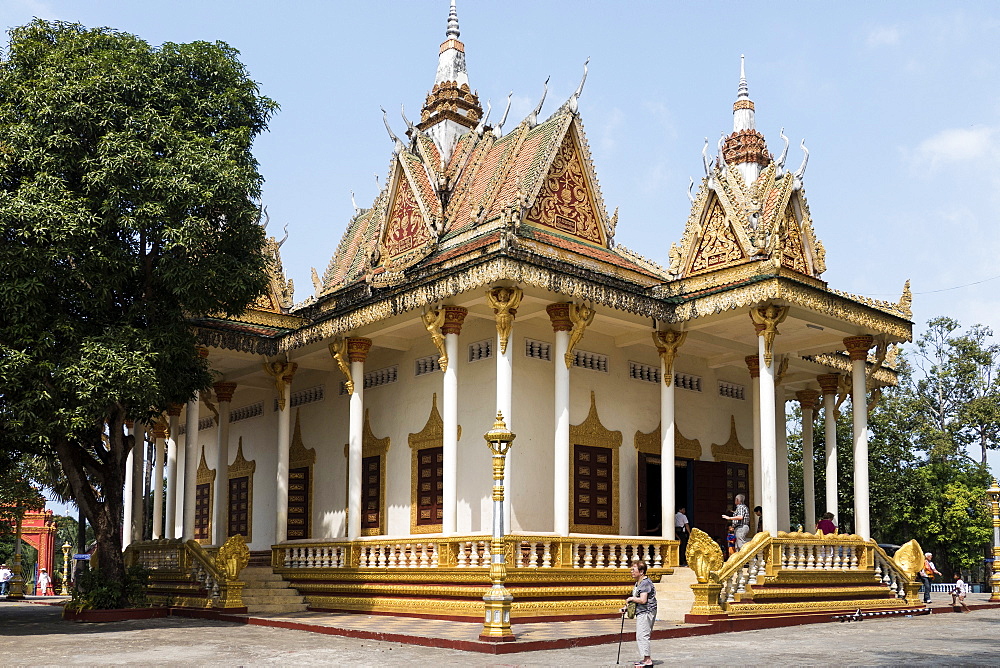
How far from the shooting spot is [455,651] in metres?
10.9

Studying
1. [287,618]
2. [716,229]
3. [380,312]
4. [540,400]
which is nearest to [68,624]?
[287,618]

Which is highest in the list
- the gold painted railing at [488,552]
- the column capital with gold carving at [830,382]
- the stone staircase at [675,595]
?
the column capital with gold carving at [830,382]

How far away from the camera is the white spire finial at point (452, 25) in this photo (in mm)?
22031

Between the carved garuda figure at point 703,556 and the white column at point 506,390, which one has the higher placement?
the white column at point 506,390

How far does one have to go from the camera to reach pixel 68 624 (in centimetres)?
1504

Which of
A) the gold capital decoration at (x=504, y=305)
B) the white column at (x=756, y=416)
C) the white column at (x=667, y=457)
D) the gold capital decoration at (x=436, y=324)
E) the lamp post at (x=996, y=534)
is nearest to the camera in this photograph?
the gold capital decoration at (x=504, y=305)

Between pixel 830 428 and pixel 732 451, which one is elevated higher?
pixel 830 428

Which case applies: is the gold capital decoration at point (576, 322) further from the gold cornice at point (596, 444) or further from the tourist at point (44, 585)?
the tourist at point (44, 585)

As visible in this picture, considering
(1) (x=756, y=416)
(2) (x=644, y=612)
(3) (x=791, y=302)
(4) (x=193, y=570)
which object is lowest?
(4) (x=193, y=570)

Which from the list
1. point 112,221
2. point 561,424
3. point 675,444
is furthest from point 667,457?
point 112,221

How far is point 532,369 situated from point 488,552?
3.61 metres

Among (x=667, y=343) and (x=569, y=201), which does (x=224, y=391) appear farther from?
(x=667, y=343)

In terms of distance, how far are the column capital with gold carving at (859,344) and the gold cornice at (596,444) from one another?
4.24 metres

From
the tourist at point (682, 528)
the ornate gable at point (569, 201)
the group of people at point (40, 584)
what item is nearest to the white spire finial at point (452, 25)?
the ornate gable at point (569, 201)
